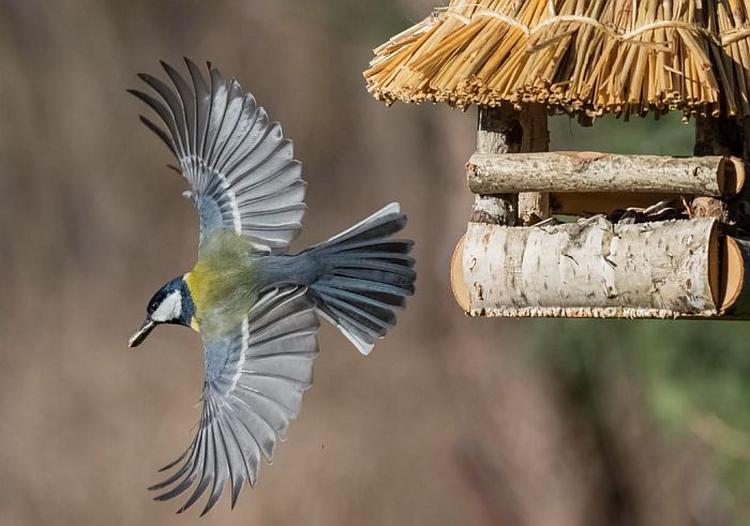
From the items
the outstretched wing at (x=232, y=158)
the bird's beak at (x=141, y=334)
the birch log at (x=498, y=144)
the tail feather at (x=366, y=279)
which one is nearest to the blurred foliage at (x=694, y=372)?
the tail feather at (x=366, y=279)

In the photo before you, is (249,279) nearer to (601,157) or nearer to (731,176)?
(601,157)

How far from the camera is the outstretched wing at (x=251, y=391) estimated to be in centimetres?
446

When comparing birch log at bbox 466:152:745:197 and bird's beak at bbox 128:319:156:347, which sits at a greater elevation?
birch log at bbox 466:152:745:197

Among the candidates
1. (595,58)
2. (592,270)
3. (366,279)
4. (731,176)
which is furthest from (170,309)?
(731,176)

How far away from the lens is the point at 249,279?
480 centimetres

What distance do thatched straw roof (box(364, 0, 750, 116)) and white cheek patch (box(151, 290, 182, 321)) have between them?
1.39 meters

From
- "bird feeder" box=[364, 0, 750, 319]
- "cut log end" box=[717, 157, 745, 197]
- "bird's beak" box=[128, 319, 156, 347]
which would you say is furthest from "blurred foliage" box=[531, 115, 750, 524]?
"cut log end" box=[717, 157, 745, 197]

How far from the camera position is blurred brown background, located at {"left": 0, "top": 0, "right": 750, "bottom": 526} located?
10789 mm

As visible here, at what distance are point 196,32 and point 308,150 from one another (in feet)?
3.94

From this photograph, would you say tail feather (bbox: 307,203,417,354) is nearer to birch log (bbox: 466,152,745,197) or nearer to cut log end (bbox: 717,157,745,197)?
birch log (bbox: 466,152,745,197)

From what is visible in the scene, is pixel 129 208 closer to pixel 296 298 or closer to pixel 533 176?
pixel 296 298

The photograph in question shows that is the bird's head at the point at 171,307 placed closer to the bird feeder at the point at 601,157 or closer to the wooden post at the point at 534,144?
the wooden post at the point at 534,144

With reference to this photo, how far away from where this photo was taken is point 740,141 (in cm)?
351

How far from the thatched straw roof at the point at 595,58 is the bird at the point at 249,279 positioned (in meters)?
0.98
